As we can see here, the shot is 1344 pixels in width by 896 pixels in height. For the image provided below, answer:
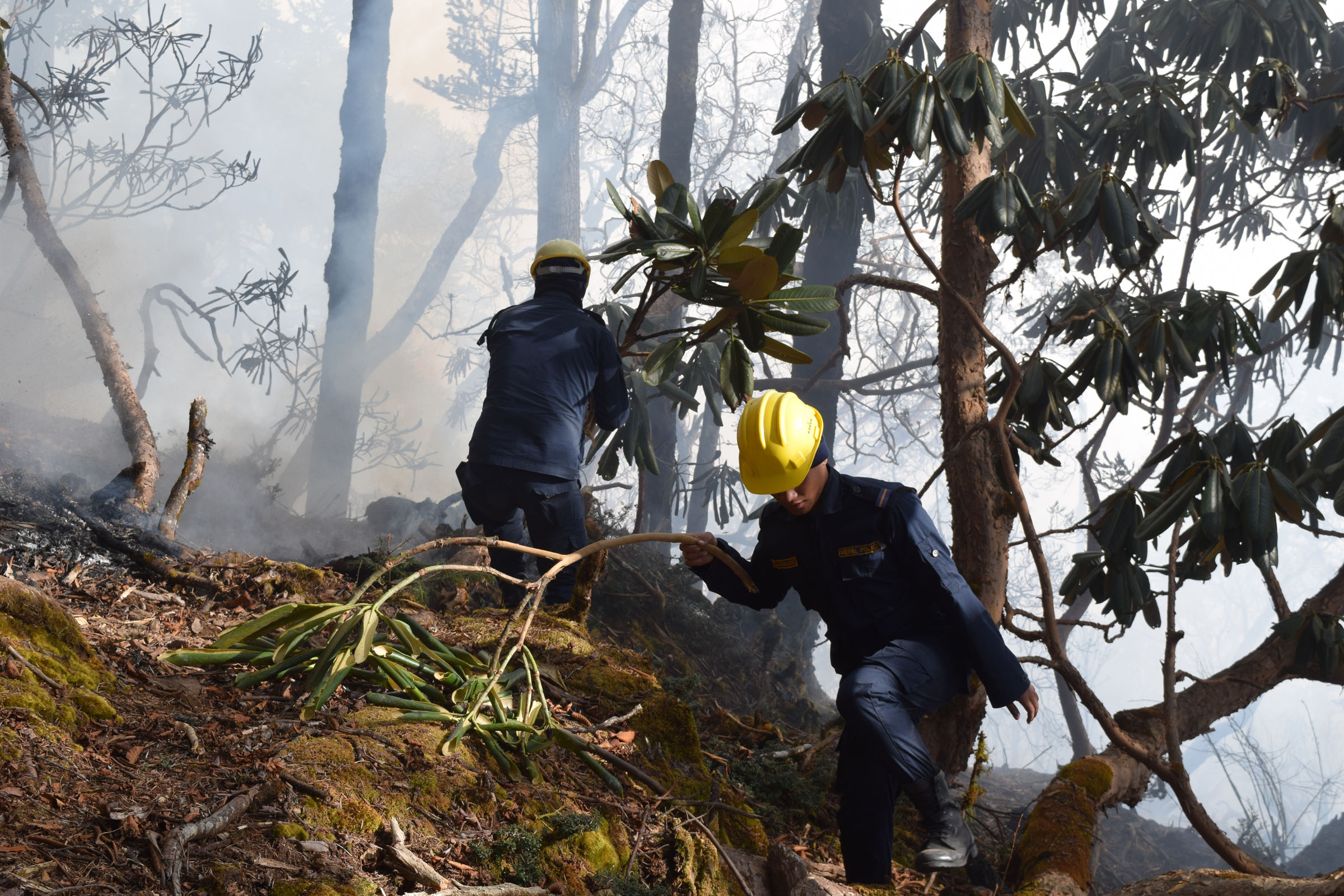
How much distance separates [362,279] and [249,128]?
8.75 meters

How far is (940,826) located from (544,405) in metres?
2.06

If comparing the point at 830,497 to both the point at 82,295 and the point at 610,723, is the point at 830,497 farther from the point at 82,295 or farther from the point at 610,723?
the point at 82,295

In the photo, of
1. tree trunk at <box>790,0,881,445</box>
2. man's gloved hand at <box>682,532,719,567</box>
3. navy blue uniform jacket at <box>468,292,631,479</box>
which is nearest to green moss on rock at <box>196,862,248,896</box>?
man's gloved hand at <box>682,532,719,567</box>

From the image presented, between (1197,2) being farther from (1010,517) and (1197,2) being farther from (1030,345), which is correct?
(1030,345)

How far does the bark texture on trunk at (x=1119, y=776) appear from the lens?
2312 millimetres

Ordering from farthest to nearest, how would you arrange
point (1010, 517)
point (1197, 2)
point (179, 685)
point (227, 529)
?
point (227, 529)
point (1197, 2)
point (1010, 517)
point (179, 685)

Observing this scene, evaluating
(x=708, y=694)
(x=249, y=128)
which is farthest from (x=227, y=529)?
(x=249, y=128)

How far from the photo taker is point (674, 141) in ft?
31.8

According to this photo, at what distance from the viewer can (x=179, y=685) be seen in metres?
2.05

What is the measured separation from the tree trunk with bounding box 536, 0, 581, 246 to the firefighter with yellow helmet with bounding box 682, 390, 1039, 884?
1119 cm

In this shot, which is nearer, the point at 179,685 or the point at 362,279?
the point at 179,685

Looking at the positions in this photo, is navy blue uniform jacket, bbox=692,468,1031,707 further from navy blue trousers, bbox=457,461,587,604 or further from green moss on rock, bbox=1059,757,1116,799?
navy blue trousers, bbox=457,461,587,604

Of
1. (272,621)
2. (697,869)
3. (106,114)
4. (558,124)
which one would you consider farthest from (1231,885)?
(558,124)

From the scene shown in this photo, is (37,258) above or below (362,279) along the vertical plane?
below
